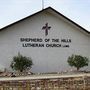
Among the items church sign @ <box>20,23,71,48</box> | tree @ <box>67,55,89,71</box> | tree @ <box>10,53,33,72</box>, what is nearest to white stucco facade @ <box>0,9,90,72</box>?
church sign @ <box>20,23,71,48</box>

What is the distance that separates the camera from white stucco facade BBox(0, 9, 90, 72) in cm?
2930

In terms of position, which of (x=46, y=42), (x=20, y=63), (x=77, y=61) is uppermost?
(x=46, y=42)

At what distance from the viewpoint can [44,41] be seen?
3014cm

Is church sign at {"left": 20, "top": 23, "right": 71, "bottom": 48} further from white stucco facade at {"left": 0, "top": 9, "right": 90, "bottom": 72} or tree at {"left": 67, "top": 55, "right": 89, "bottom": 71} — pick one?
tree at {"left": 67, "top": 55, "right": 89, "bottom": 71}

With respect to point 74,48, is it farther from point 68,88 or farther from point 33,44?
point 68,88

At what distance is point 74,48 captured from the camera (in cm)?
3130

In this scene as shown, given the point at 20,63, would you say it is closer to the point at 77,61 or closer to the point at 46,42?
the point at 46,42

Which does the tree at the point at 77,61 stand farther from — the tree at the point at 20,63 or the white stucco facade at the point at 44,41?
the tree at the point at 20,63

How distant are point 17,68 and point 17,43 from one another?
2157mm

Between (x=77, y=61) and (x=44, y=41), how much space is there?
3.09 meters

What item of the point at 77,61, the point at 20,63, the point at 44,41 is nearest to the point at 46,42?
the point at 44,41

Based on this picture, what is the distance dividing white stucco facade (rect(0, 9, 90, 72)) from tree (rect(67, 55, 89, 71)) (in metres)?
0.84

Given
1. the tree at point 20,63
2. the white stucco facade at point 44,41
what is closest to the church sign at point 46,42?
the white stucco facade at point 44,41

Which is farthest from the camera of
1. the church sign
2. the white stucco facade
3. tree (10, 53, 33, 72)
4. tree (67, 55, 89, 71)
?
tree (67, 55, 89, 71)
